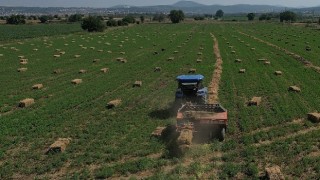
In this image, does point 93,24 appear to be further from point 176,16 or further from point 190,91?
point 176,16

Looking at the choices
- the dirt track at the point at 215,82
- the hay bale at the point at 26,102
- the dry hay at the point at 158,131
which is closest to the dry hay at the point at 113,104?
the hay bale at the point at 26,102

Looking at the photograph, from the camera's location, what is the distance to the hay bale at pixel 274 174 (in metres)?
11.5

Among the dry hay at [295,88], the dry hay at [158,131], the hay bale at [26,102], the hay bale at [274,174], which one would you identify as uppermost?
the dry hay at [295,88]

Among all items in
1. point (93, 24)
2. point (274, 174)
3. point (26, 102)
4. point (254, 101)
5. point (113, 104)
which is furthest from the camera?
point (93, 24)

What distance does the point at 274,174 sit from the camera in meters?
11.6

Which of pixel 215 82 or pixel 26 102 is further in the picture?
pixel 215 82

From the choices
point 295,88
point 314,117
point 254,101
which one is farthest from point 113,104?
point 295,88

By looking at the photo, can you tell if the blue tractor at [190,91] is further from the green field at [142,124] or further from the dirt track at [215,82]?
the dirt track at [215,82]

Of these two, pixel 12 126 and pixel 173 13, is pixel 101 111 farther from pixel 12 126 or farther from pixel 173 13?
pixel 173 13

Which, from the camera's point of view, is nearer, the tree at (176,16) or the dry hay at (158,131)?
the dry hay at (158,131)

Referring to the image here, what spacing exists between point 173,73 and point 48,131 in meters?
15.2

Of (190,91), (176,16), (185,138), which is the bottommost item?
(185,138)

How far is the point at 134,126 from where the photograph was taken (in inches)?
686

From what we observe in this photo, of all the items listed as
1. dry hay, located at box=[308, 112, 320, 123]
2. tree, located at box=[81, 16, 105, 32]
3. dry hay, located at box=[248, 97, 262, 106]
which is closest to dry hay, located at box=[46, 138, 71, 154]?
dry hay, located at box=[248, 97, 262, 106]
